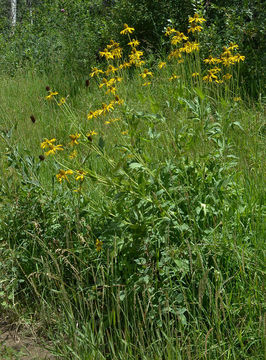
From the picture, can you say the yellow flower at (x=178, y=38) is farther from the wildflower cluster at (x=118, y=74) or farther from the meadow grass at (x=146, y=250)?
the meadow grass at (x=146, y=250)

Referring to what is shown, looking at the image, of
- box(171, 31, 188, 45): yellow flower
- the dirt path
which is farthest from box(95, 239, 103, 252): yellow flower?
box(171, 31, 188, 45): yellow flower

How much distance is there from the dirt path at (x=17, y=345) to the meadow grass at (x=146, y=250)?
0.10 meters

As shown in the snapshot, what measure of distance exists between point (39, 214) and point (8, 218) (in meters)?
0.21

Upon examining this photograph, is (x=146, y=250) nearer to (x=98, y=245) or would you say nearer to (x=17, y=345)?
(x=98, y=245)

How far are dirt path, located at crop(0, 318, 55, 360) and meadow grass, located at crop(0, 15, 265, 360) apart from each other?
0.31ft

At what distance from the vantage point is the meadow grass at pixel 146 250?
187 centimetres

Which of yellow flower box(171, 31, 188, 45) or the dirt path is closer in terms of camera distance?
the dirt path

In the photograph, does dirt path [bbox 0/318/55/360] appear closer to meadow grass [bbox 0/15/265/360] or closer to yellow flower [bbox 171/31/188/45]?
meadow grass [bbox 0/15/265/360]

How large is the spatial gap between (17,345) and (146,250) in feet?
2.70

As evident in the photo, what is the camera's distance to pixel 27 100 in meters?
5.50

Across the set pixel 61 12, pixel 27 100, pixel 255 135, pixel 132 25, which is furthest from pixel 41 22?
pixel 255 135

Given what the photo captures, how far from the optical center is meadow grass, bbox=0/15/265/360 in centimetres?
187

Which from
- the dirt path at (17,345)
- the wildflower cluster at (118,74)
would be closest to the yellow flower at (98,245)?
the wildflower cluster at (118,74)

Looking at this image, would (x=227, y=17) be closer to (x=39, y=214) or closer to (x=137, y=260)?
(x=39, y=214)
